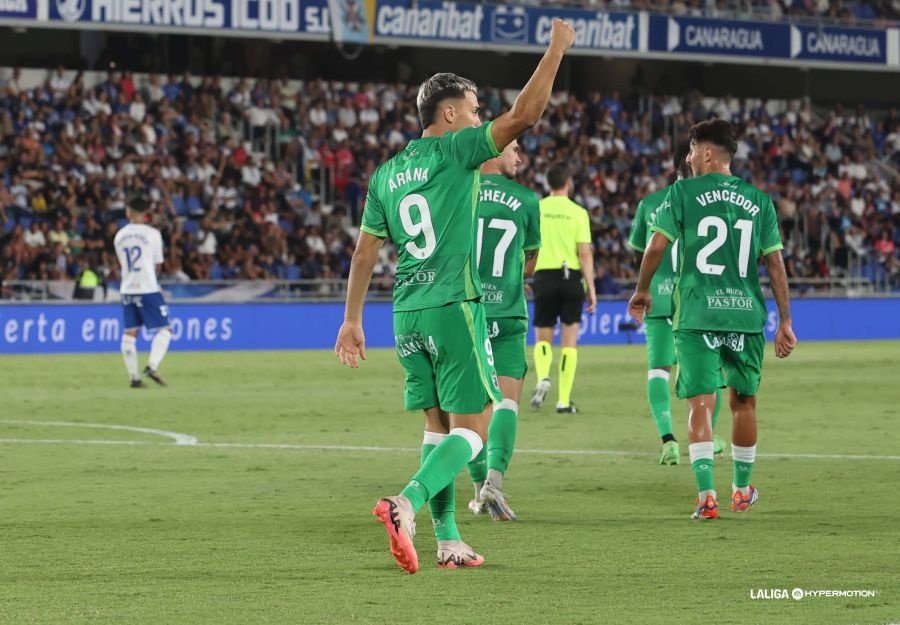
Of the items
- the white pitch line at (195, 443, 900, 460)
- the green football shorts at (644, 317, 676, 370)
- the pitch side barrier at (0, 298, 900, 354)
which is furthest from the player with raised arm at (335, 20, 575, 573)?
the pitch side barrier at (0, 298, 900, 354)

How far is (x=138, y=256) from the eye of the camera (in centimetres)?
2109

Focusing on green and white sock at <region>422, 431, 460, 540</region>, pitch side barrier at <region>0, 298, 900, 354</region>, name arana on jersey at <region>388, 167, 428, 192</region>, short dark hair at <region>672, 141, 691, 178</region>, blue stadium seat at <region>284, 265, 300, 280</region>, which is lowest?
pitch side barrier at <region>0, 298, 900, 354</region>

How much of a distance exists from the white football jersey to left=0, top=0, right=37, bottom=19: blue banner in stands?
1407 cm

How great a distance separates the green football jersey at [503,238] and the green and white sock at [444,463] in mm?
2638

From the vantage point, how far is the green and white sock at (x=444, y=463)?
7086 millimetres

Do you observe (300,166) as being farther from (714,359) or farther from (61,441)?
(714,359)

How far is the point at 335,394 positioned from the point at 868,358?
1140cm

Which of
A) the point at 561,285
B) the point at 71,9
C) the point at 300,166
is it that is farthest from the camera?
the point at 300,166

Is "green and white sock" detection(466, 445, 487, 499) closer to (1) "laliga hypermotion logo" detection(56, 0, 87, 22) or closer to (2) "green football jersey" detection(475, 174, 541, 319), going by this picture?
(2) "green football jersey" detection(475, 174, 541, 319)

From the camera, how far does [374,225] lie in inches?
297

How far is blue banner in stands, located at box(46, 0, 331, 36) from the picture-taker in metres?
34.1

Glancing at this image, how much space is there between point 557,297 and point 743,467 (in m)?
7.73

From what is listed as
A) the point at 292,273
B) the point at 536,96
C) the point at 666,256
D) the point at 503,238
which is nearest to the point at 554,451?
the point at 666,256

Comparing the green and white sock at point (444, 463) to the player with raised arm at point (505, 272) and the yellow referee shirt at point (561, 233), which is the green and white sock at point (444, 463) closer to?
the player with raised arm at point (505, 272)
